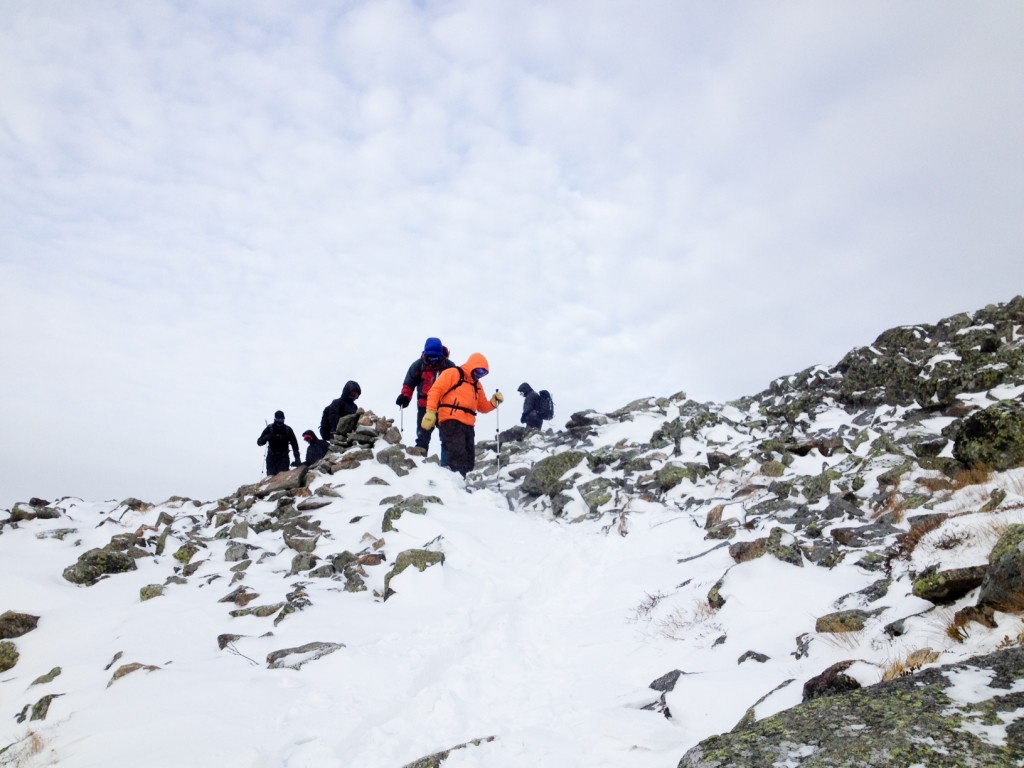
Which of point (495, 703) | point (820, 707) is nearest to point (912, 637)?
point (820, 707)

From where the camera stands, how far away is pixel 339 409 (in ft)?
58.5

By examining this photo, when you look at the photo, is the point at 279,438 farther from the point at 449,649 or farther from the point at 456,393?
the point at 449,649

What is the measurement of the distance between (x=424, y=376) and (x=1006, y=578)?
42.1 ft

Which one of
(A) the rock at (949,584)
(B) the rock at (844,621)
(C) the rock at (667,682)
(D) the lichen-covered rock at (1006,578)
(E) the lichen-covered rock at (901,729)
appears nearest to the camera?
(E) the lichen-covered rock at (901,729)

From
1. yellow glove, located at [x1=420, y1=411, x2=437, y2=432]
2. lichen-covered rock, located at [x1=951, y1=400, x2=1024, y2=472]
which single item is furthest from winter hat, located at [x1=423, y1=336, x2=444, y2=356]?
lichen-covered rock, located at [x1=951, y1=400, x2=1024, y2=472]

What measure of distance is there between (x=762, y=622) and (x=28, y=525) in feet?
46.5

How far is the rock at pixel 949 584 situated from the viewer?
362 cm

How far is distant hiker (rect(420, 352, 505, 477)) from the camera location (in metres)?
13.3

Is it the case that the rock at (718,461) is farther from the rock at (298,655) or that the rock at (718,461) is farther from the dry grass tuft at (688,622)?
the rock at (298,655)

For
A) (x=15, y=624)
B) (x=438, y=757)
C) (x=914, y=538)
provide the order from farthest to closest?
(x=15, y=624) < (x=914, y=538) < (x=438, y=757)

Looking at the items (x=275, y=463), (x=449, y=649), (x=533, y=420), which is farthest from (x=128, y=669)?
(x=533, y=420)

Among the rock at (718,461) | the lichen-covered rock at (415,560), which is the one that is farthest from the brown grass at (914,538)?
the rock at (718,461)

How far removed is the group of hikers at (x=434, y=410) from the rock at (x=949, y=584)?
10.3 metres

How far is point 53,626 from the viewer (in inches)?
297
